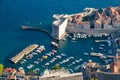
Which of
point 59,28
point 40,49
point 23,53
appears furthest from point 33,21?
point 23,53

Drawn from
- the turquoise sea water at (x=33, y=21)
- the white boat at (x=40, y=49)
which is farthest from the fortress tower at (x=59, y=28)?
the white boat at (x=40, y=49)

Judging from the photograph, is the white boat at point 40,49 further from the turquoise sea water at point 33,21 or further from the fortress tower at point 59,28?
the fortress tower at point 59,28

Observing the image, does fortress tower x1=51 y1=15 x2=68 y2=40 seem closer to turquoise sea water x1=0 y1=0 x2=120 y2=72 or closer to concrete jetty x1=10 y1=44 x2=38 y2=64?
turquoise sea water x1=0 y1=0 x2=120 y2=72

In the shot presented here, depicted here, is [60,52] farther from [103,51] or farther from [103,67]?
[103,67]

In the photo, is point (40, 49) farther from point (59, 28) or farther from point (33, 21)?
point (33, 21)

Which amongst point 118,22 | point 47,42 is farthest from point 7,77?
point 118,22

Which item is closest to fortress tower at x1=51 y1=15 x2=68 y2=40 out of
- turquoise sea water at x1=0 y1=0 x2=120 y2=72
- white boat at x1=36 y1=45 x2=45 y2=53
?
turquoise sea water at x1=0 y1=0 x2=120 y2=72

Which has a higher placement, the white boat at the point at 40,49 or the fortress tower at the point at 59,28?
the fortress tower at the point at 59,28
